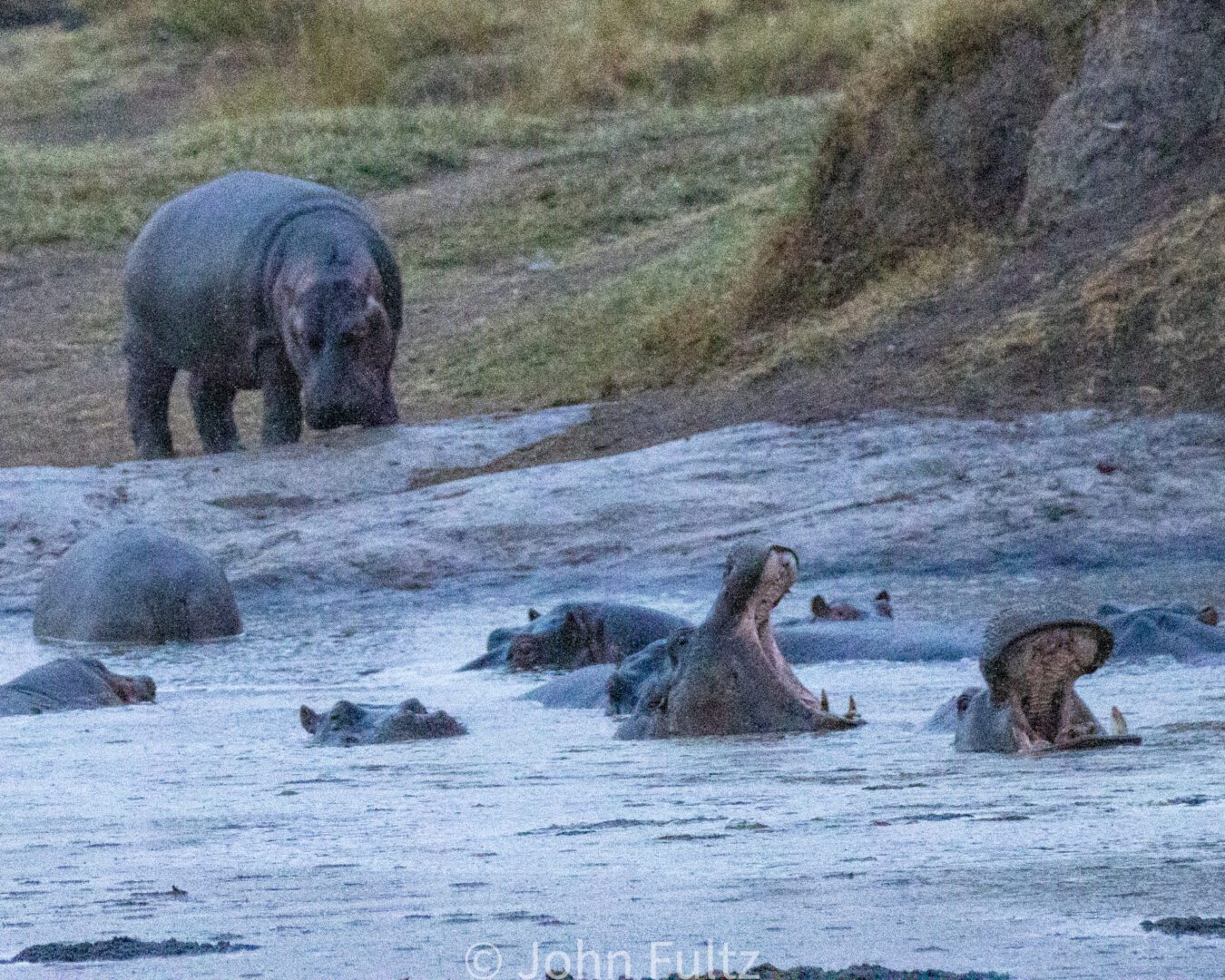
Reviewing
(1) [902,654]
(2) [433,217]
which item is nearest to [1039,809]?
(1) [902,654]

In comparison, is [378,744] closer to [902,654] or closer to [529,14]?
[902,654]

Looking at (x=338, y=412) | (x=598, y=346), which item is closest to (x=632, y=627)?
(x=338, y=412)

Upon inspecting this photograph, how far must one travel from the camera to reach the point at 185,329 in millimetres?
14984

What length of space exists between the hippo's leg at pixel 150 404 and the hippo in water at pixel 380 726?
9469mm

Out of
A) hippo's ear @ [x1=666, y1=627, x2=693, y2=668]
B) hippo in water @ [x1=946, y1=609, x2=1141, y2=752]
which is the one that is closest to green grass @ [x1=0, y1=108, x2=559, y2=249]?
hippo's ear @ [x1=666, y1=627, x2=693, y2=668]

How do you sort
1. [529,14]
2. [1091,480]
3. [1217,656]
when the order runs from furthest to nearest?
1. [529,14]
2. [1091,480]
3. [1217,656]

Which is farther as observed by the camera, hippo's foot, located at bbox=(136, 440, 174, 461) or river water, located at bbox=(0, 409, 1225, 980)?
hippo's foot, located at bbox=(136, 440, 174, 461)

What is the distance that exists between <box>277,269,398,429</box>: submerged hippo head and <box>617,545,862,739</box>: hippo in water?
27.0ft

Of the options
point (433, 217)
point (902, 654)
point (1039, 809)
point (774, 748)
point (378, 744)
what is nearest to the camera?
point (1039, 809)

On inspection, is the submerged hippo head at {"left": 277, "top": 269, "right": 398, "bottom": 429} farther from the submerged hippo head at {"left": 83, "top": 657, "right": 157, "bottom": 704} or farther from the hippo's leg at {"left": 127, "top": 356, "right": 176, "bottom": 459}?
the submerged hippo head at {"left": 83, "top": 657, "right": 157, "bottom": 704}

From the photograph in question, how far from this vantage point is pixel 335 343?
14.0 metres

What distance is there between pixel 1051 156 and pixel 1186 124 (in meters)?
0.79

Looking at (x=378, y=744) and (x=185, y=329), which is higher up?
(x=185, y=329)

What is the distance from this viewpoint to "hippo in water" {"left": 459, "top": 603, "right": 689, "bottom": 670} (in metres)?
7.92
